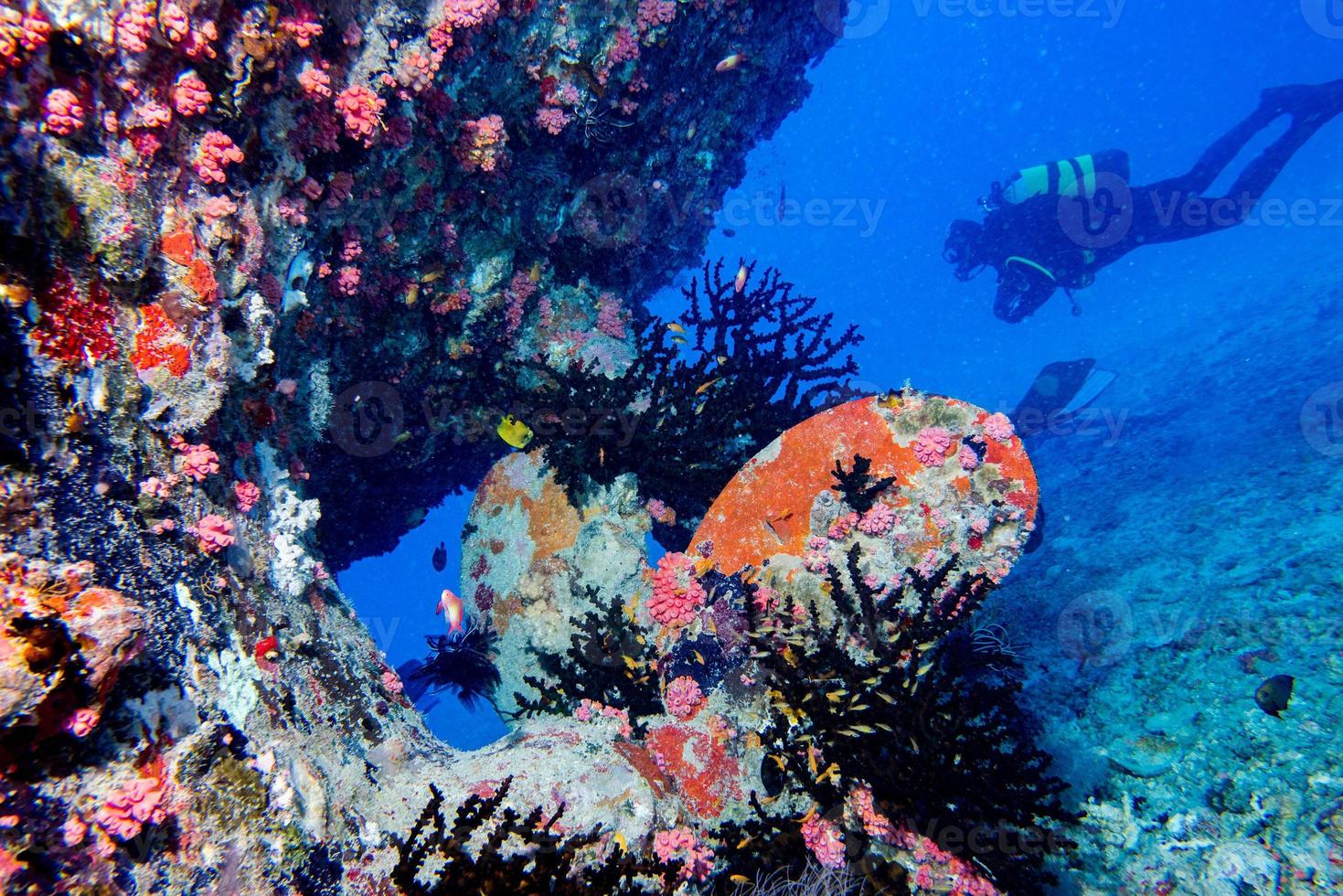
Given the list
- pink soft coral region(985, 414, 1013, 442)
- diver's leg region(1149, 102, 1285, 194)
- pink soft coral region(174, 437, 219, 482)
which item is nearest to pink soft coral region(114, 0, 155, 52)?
pink soft coral region(174, 437, 219, 482)

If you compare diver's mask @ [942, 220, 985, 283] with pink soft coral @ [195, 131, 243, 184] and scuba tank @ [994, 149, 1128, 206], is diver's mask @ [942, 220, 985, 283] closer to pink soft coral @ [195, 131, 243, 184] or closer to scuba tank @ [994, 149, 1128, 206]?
scuba tank @ [994, 149, 1128, 206]

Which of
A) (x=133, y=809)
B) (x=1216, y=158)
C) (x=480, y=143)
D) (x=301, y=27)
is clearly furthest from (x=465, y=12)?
(x=1216, y=158)

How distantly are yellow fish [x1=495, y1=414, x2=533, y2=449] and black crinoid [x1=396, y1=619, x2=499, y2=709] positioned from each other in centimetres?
179

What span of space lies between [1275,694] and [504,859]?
479cm

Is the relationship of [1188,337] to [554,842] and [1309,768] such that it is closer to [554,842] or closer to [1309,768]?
[1309,768]

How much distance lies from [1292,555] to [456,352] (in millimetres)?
7831

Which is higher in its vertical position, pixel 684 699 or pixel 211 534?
pixel 211 534

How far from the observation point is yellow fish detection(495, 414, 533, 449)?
591cm

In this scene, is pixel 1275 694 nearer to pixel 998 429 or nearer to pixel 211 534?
pixel 998 429

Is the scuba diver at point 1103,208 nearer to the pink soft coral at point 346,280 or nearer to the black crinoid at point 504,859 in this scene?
the pink soft coral at point 346,280

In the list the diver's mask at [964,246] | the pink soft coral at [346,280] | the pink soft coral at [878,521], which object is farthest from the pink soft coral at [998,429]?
the diver's mask at [964,246]

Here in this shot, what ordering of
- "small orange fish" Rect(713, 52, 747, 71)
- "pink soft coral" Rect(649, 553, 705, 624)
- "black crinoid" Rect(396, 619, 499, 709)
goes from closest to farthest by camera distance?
"pink soft coral" Rect(649, 553, 705, 624) < "black crinoid" Rect(396, 619, 499, 709) < "small orange fish" Rect(713, 52, 747, 71)

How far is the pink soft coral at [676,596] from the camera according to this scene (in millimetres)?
4137

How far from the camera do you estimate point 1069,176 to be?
13500mm
